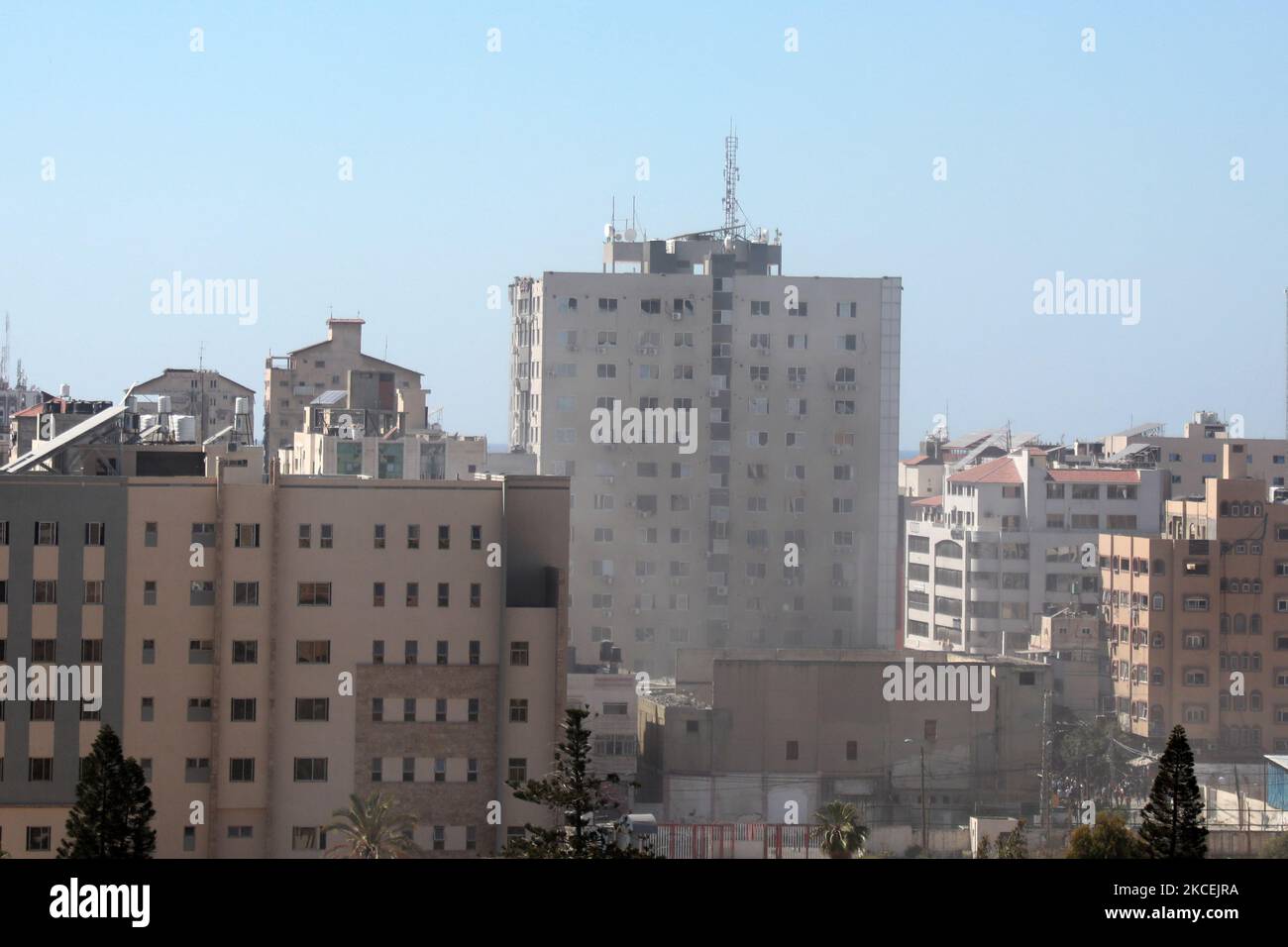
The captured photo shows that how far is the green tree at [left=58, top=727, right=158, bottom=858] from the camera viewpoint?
81.8ft

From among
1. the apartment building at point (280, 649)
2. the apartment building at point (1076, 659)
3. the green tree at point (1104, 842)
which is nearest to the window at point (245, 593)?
the apartment building at point (280, 649)

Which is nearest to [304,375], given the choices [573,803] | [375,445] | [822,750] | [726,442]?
[726,442]

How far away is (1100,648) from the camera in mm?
64062

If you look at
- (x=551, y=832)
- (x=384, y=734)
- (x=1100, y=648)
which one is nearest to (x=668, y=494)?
(x=1100, y=648)

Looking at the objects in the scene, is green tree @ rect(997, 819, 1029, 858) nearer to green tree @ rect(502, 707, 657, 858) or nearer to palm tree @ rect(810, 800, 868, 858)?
palm tree @ rect(810, 800, 868, 858)

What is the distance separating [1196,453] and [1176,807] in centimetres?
6746

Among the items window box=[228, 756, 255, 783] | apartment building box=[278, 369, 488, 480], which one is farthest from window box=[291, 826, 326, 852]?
apartment building box=[278, 369, 488, 480]

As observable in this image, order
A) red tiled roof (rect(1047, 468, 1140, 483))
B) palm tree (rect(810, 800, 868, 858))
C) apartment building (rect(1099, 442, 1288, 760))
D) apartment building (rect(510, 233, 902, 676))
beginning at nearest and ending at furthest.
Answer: palm tree (rect(810, 800, 868, 858)), apartment building (rect(1099, 442, 1288, 760)), apartment building (rect(510, 233, 902, 676)), red tiled roof (rect(1047, 468, 1140, 483))

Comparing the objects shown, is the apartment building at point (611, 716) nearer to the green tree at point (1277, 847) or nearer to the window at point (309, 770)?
the window at point (309, 770)

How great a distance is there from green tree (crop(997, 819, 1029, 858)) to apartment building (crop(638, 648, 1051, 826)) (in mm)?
6137

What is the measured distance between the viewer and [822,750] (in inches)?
1841

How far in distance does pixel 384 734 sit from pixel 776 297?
40.8 metres

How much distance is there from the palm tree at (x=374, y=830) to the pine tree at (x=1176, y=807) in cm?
1535
